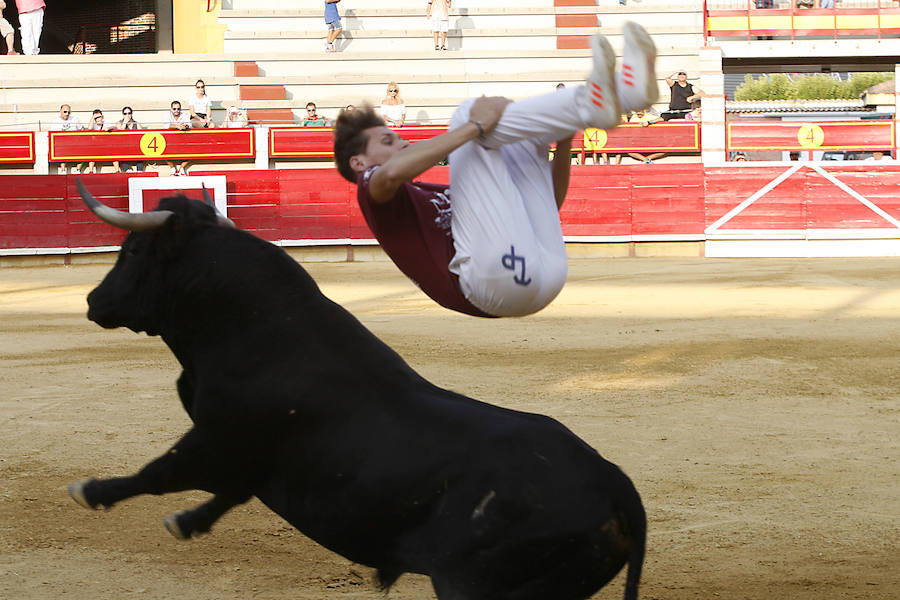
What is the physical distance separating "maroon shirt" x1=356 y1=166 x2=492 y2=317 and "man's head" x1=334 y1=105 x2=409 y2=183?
0.24ft

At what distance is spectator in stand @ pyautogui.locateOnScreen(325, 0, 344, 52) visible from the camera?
19984mm

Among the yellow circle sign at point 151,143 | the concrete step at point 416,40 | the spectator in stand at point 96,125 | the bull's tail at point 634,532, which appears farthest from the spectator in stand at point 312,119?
the bull's tail at point 634,532

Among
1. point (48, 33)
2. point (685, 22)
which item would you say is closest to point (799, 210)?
point (685, 22)

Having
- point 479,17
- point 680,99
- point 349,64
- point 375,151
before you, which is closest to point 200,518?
point 375,151

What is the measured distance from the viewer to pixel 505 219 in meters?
2.78

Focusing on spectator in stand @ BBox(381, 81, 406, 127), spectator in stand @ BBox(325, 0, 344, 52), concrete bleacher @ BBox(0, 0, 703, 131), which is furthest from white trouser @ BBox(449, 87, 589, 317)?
spectator in stand @ BBox(325, 0, 344, 52)

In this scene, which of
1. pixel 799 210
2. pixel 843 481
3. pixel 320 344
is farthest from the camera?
pixel 799 210

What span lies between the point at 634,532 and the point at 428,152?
38.3 inches

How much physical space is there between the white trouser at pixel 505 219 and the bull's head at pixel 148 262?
23.3 inches

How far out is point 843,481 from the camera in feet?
14.9

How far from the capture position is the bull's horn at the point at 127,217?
2523 mm

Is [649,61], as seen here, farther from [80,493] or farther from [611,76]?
[80,493]

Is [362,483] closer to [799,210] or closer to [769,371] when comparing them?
[769,371]

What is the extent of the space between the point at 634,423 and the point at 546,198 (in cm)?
288
